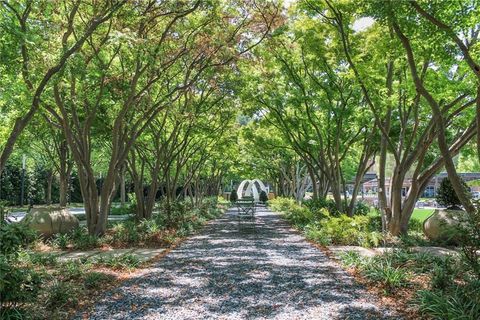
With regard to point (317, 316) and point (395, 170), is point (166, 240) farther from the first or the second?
point (317, 316)

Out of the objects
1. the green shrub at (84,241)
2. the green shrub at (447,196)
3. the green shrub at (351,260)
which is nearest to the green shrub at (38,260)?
the green shrub at (84,241)

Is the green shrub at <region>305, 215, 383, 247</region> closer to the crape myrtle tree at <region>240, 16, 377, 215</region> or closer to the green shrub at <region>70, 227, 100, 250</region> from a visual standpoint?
the crape myrtle tree at <region>240, 16, 377, 215</region>

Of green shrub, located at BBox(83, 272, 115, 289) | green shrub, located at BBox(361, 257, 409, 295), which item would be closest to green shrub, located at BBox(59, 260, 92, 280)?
green shrub, located at BBox(83, 272, 115, 289)

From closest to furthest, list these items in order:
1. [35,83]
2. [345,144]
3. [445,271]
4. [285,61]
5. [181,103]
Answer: [445,271], [35,83], [285,61], [181,103], [345,144]

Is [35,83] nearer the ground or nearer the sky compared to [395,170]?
nearer the sky

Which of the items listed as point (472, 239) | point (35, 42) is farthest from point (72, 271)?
point (472, 239)

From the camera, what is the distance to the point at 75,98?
10.2 metres

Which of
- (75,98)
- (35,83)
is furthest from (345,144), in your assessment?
(35,83)

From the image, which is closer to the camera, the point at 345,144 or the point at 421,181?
the point at 421,181

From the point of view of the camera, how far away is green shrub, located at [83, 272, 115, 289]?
20.3 ft

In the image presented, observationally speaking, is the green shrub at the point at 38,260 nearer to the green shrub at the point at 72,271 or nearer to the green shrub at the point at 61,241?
the green shrub at the point at 72,271

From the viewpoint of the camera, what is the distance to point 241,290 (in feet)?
20.5

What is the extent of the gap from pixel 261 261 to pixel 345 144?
1026cm

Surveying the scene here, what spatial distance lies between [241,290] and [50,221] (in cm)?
702
